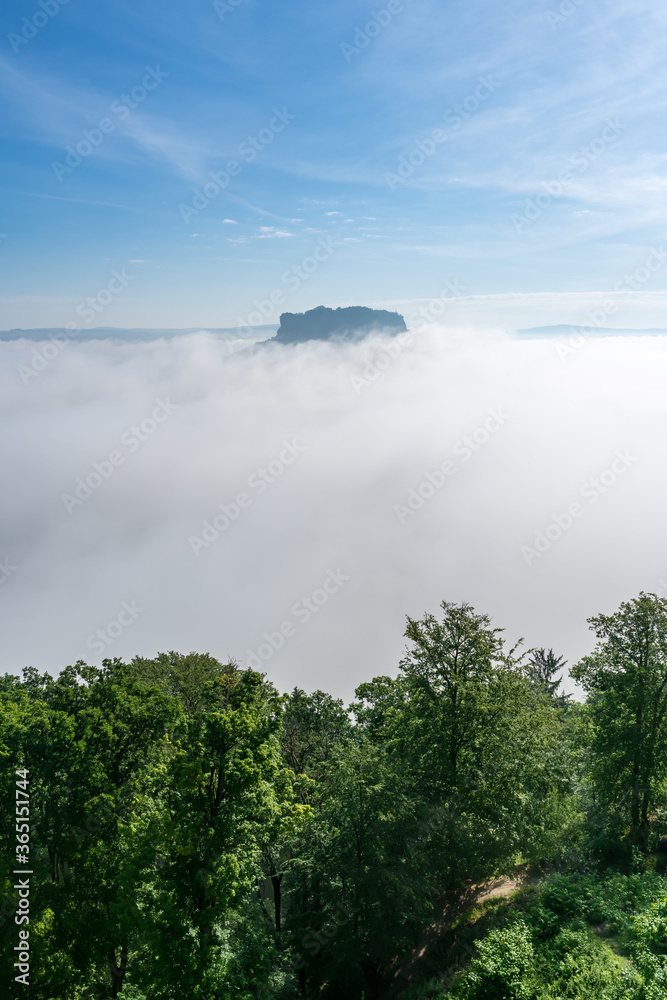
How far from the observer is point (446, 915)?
30156 mm

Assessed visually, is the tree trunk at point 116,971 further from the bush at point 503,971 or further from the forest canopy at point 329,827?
the bush at point 503,971

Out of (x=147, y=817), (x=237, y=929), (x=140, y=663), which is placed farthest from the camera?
(x=140, y=663)

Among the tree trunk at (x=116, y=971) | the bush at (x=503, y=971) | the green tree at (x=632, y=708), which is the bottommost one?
the tree trunk at (x=116, y=971)

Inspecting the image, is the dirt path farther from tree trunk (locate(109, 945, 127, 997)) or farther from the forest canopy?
tree trunk (locate(109, 945, 127, 997))

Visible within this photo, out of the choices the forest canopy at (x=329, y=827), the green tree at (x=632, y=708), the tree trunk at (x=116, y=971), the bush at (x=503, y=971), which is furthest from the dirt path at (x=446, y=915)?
the tree trunk at (x=116, y=971)

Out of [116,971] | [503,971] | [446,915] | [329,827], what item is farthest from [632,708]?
[116,971]

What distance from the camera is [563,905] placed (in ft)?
74.4

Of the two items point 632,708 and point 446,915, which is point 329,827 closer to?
point 446,915

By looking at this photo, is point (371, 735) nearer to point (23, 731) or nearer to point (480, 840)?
point (480, 840)

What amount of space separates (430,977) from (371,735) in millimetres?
13669

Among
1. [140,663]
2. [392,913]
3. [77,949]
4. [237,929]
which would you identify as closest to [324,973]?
[392,913]

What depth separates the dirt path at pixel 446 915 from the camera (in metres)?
27.4

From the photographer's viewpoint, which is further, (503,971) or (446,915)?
(446,915)

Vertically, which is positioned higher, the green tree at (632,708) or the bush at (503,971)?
the green tree at (632,708)
